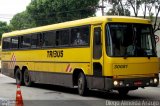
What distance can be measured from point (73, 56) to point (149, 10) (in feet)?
92.2

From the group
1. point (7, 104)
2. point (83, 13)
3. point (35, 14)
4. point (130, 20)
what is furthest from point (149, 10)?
point (7, 104)

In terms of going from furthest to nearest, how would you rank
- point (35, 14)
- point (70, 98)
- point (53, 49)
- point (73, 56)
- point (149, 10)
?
point (35, 14) → point (149, 10) → point (53, 49) → point (73, 56) → point (70, 98)

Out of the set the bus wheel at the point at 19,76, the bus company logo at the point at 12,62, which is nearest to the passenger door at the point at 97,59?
the bus wheel at the point at 19,76

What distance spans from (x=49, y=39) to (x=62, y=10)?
3982 cm

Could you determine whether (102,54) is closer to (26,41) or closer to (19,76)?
(26,41)

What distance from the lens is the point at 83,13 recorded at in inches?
2340

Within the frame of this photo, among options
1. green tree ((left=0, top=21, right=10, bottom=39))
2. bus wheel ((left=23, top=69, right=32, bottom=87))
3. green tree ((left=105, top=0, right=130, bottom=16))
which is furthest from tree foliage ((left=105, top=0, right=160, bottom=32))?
green tree ((left=0, top=21, right=10, bottom=39))

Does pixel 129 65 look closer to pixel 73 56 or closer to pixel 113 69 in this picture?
pixel 113 69

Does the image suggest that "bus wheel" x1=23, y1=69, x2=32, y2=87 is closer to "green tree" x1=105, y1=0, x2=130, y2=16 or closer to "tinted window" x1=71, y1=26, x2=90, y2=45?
"tinted window" x1=71, y1=26, x2=90, y2=45

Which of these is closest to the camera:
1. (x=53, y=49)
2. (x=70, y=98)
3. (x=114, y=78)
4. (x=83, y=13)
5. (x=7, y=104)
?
(x=7, y=104)

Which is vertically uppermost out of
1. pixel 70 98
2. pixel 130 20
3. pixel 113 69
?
pixel 130 20

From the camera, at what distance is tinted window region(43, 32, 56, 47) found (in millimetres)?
19984

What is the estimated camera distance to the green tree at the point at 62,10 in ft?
193

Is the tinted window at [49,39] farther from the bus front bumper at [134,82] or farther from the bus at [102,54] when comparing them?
the bus front bumper at [134,82]
